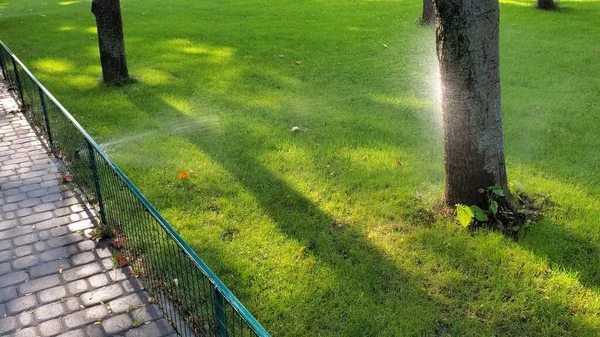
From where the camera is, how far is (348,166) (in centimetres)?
593

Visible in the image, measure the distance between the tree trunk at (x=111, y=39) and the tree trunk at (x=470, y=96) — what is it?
5899 millimetres

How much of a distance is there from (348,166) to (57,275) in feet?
10.1

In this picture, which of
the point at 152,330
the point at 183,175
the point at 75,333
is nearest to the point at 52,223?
the point at 183,175

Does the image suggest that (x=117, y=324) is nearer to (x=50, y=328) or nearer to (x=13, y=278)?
(x=50, y=328)

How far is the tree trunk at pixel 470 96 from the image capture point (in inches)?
168

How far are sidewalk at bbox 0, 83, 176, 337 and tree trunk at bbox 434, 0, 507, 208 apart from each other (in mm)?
2776

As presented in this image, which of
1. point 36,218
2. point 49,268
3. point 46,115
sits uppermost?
point 46,115

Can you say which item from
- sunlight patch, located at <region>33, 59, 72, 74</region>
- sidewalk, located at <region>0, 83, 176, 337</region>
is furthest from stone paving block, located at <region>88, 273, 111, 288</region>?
sunlight patch, located at <region>33, 59, 72, 74</region>

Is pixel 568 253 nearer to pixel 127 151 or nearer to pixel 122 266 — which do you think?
pixel 122 266

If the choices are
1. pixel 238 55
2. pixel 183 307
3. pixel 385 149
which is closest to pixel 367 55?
pixel 238 55

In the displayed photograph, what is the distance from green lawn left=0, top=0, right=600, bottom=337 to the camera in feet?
12.9

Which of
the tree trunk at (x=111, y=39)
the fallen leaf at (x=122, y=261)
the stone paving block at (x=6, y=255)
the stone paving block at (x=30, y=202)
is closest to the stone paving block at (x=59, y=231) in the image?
the stone paving block at (x=6, y=255)

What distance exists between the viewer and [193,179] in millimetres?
5688

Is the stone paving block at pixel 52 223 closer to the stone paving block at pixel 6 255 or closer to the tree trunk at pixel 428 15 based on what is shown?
the stone paving block at pixel 6 255
